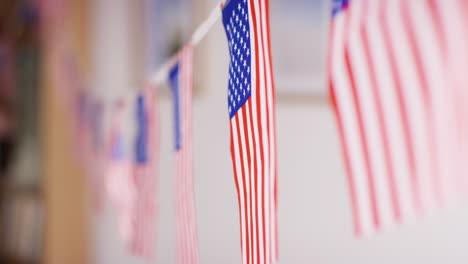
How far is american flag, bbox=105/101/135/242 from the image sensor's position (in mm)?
1933

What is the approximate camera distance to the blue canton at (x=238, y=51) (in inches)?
33.1

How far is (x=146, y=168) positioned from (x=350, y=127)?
0.95m

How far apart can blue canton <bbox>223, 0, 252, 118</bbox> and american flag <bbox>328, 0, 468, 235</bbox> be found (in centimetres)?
12

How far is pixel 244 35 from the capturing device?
0.85m

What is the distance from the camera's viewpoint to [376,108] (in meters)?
0.76

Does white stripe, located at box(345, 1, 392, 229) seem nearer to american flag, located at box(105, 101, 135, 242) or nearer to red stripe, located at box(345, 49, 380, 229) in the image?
red stripe, located at box(345, 49, 380, 229)

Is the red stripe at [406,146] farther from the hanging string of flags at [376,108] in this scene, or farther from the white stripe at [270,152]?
the white stripe at [270,152]

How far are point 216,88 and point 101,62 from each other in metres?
0.71

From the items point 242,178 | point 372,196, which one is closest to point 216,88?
point 242,178

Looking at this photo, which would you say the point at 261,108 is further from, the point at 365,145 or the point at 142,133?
the point at 142,133

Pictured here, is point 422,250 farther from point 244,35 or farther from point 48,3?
point 48,3

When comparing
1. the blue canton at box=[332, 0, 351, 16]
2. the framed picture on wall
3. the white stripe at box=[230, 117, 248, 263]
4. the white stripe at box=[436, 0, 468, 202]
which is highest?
the framed picture on wall

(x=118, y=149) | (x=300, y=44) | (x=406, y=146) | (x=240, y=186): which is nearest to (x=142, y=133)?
(x=118, y=149)

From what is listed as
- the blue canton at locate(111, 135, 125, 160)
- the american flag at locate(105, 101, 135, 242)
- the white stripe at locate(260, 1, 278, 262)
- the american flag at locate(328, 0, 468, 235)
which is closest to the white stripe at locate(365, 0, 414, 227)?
the american flag at locate(328, 0, 468, 235)
